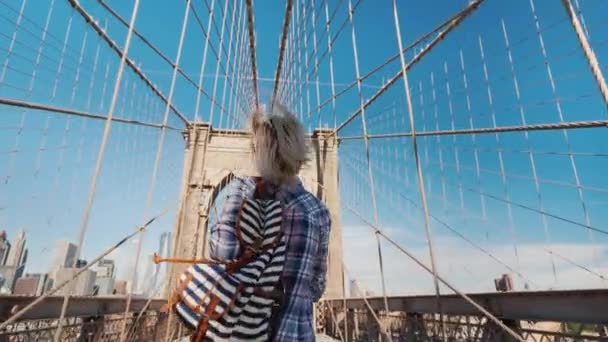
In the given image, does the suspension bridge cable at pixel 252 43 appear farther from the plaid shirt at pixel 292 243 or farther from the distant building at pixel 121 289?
the distant building at pixel 121 289

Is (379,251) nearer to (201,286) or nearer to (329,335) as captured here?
(201,286)

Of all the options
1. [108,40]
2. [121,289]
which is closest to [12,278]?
[108,40]

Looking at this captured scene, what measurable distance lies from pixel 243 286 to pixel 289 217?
0.18 meters

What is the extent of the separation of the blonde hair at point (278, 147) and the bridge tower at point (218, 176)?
7014mm

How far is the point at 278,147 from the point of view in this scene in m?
0.76

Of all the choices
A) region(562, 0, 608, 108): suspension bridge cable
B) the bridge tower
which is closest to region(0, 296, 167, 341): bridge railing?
region(562, 0, 608, 108): suspension bridge cable

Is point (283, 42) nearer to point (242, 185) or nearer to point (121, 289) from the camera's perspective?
point (242, 185)

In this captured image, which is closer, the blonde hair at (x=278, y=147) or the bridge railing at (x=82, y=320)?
the blonde hair at (x=278, y=147)

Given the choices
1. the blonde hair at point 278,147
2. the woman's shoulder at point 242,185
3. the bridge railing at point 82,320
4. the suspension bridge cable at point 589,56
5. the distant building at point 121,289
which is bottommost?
the distant building at point 121,289

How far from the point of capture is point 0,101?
6.66 ft

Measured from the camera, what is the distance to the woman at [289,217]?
673 millimetres

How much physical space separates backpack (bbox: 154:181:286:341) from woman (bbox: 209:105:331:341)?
0.02 meters

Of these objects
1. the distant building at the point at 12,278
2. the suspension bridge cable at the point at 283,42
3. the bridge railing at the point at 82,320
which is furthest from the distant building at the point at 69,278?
the suspension bridge cable at the point at 283,42

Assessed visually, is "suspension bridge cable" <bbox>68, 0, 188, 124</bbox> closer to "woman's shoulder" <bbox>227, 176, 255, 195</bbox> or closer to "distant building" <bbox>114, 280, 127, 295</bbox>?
"woman's shoulder" <bbox>227, 176, 255, 195</bbox>
